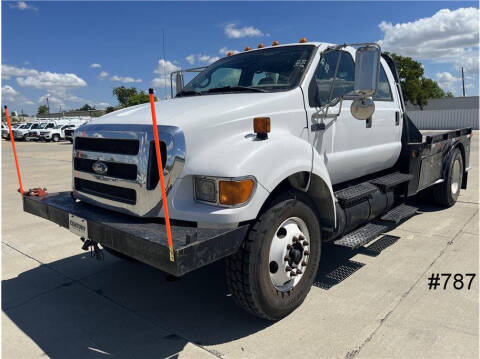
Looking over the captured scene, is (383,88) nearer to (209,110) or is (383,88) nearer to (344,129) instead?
(344,129)

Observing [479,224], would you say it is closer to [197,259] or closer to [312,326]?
[312,326]

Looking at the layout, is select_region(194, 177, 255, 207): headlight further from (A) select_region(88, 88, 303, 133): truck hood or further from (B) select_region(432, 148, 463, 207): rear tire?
(B) select_region(432, 148, 463, 207): rear tire

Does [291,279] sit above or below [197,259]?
below

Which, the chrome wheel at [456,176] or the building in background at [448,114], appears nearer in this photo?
the chrome wheel at [456,176]

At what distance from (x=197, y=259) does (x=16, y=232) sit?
4.38m

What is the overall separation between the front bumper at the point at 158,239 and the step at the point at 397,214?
2.50 m

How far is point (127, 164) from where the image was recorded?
2.93m

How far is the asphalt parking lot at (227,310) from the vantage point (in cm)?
282

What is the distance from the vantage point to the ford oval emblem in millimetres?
3135

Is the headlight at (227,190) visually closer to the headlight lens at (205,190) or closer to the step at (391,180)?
the headlight lens at (205,190)

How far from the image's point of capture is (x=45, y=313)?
3.42 m

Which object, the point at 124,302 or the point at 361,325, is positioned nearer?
the point at 361,325

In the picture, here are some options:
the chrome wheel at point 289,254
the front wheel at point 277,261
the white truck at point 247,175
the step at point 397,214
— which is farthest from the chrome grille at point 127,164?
the step at point 397,214

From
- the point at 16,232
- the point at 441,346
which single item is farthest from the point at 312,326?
the point at 16,232
